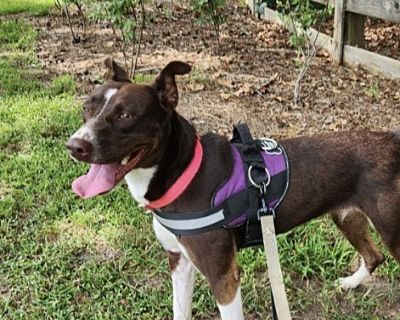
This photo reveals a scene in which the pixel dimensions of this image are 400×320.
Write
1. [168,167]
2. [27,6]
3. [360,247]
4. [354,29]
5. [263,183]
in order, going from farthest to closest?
[27,6] → [354,29] → [360,247] → [263,183] → [168,167]

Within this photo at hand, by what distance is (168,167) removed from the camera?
113 inches

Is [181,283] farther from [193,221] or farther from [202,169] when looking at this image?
[202,169]

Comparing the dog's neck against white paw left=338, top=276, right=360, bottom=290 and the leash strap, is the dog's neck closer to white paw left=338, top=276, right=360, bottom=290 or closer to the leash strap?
the leash strap

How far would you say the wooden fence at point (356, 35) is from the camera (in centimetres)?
695

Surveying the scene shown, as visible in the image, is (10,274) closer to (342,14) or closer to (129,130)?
(129,130)

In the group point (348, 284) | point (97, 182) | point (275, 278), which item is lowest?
point (348, 284)

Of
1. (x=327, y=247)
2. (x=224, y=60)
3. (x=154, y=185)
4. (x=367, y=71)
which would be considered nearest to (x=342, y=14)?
(x=367, y=71)

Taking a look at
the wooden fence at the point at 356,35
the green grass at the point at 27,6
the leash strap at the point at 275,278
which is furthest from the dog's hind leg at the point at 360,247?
the green grass at the point at 27,6

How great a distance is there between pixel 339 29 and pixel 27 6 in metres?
6.78

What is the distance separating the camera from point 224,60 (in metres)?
7.88

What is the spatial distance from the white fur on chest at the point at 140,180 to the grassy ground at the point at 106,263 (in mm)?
933

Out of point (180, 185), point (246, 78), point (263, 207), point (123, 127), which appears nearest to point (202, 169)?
point (180, 185)

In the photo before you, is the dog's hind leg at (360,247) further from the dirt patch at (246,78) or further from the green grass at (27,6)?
the green grass at (27,6)

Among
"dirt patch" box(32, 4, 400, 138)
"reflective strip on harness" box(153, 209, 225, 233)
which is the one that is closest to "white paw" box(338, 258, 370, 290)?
"reflective strip on harness" box(153, 209, 225, 233)
